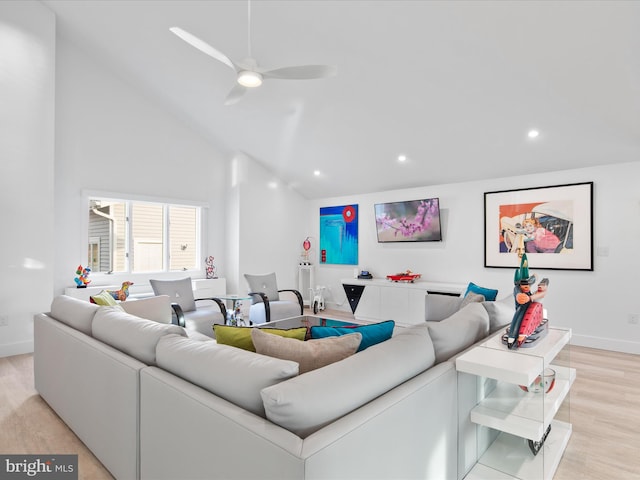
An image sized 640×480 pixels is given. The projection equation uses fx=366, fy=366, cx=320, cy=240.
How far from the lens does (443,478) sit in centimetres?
161

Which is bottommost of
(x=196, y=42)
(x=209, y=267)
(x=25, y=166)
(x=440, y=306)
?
(x=440, y=306)

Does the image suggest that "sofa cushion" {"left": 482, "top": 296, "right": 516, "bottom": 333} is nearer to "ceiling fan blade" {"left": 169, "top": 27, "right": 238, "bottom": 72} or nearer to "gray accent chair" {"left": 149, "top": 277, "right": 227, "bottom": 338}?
"ceiling fan blade" {"left": 169, "top": 27, "right": 238, "bottom": 72}

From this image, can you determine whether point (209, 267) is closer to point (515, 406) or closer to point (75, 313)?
point (75, 313)

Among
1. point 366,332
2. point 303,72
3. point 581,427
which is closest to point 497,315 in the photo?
point 581,427

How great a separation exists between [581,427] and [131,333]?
302 cm

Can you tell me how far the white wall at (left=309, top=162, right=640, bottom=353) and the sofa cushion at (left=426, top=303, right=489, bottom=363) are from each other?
297 cm

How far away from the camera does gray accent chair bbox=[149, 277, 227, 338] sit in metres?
3.87

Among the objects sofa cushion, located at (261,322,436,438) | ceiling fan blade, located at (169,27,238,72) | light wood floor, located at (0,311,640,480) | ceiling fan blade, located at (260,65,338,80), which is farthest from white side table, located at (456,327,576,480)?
ceiling fan blade, located at (169,27,238,72)

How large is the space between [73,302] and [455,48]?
3.89 meters

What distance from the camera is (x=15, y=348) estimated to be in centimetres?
419

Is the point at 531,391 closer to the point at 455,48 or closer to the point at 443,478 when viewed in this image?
the point at 443,478

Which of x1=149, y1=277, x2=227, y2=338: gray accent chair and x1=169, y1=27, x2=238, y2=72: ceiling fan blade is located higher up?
x1=169, y1=27, x2=238, y2=72: ceiling fan blade

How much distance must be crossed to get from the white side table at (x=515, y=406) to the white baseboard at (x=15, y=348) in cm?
482

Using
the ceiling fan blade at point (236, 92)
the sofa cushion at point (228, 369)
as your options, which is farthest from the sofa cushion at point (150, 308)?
the ceiling fan blade at point (236, 92)
